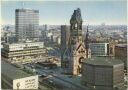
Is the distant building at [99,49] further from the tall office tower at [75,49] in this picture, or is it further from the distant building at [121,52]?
the tall office tower at [75,49]

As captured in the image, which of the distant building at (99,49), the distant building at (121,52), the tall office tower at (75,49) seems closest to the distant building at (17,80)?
the tall office tower at (75,49)

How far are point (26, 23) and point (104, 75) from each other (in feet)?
91.0

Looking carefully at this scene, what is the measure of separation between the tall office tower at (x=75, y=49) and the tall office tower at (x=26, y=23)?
21855 millimetres

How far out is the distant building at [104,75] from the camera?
600 inches

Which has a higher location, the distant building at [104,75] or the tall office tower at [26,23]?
the tall office tower at [26,23]

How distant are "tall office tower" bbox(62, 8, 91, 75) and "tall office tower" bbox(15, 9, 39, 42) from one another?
21.9 m

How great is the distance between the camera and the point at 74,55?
1842 centimetres

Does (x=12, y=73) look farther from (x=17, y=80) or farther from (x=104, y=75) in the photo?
(x=104, y=75)

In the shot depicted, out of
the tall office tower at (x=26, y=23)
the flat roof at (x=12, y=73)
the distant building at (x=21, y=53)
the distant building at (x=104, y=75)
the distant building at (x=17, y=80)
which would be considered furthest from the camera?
the tall office tower at (x=26, y=23)

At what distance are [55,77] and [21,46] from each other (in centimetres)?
799

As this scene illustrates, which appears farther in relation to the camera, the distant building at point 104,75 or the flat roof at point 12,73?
the distant building at point 104,75

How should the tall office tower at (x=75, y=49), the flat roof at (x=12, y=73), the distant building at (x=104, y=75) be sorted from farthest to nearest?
the tall office tower at (x=75, y=49) < the distant building at (x=104, y=75) < the flat roof at (x=12, y=73)

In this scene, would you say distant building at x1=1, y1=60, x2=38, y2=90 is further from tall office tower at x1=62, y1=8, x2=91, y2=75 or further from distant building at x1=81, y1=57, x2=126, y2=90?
tall office tower at x1=62, y1=8, x2=91, y2=75

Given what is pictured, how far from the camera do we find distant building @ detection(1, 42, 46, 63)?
81.8 ft
